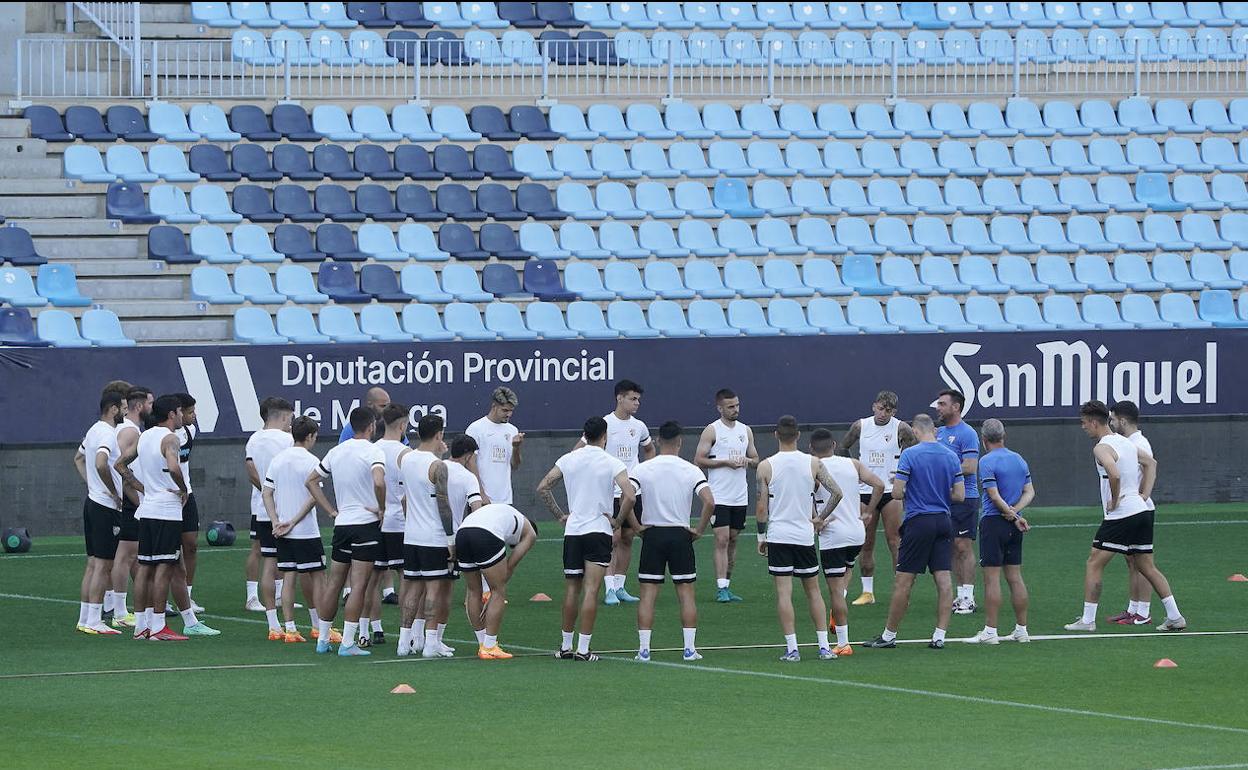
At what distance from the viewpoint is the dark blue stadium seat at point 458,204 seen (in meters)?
28.3

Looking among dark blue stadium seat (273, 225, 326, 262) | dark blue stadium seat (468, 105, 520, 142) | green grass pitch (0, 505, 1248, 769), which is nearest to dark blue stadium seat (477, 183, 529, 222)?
dark blue stadium seat (468, 105, 520, 142)

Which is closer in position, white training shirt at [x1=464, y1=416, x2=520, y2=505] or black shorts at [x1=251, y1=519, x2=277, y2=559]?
black shorts at [x1=251, y1=519, x2=277, y2=559]

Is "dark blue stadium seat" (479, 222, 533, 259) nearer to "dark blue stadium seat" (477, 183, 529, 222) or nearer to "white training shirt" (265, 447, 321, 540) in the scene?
"dark blue stadium seat" (477, 183, 529, 222)

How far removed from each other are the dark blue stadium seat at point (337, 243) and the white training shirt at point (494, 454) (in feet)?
31.1

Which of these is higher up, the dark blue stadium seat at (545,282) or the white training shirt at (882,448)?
the dark blue stadium seat at (545,282)

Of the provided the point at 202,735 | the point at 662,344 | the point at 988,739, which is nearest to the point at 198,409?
the point at 662,344

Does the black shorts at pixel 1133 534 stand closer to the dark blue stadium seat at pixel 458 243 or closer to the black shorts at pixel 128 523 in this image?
the black shorts at pixel 128 523

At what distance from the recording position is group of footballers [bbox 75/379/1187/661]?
15289mm

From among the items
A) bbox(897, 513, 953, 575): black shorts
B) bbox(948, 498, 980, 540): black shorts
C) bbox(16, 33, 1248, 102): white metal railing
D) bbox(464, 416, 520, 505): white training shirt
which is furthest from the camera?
bbox(16, 33, 1248, 102): white metal railing

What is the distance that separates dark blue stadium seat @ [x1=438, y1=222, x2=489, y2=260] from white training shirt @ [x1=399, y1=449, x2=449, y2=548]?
12.8 meters

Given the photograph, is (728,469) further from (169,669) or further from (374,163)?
(374,163)

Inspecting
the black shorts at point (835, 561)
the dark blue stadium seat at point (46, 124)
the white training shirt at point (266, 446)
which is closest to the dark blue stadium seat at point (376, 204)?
the dark blue stadium seat at point (46, 124)

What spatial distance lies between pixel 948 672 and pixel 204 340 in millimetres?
14204

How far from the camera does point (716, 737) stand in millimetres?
12086
